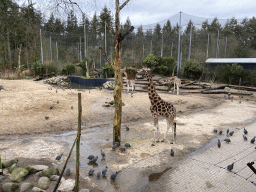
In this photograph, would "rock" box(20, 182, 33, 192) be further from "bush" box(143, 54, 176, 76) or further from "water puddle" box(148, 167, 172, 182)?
"bush" box(143, 54, 176, 76)

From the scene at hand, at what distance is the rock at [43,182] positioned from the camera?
388 cm

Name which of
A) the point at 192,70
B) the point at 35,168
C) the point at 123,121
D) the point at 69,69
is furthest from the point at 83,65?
the point at 35,168

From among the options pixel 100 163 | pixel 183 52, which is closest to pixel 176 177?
pixel 100 163

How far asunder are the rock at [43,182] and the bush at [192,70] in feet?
62.1

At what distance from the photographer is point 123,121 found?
9.05 meters

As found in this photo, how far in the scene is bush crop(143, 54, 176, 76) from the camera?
867 inches

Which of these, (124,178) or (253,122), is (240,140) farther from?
(124,178)

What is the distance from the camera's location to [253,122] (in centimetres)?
868

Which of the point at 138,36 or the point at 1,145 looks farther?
the point at 138,36

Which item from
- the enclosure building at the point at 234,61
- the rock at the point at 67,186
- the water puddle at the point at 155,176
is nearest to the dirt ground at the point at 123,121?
the water puddle at the point at 155,176

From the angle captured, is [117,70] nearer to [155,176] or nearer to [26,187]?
[155,176]

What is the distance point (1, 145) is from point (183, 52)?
2127cm

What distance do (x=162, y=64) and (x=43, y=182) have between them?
19848 millimetres

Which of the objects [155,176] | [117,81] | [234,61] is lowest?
[155,176]
